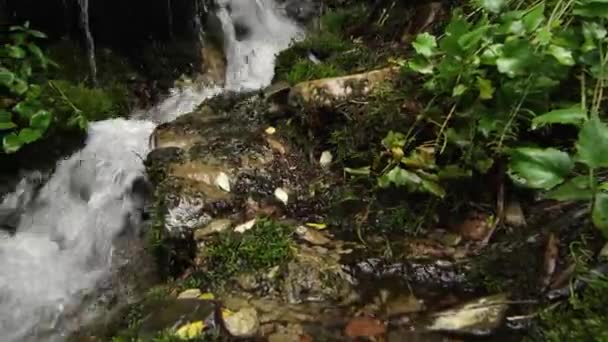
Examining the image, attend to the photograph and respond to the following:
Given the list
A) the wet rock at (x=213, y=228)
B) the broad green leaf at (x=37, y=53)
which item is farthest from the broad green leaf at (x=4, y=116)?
the wet rock at (x=213, y=228)

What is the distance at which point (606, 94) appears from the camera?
2.36 metres

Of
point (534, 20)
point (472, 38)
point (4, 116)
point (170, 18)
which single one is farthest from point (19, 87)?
point (534, 20)

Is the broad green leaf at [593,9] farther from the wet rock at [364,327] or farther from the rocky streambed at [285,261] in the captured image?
the wet rock at [364,327]

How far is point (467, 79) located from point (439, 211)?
2.11 ft

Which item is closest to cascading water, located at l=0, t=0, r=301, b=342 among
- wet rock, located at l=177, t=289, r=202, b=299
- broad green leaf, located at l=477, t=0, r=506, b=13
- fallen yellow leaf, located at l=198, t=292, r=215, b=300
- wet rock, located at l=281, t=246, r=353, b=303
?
wet rock, located at l=177, t=289, r=202, b=299

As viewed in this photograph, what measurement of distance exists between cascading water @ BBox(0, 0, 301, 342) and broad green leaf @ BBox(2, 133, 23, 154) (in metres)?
0.54

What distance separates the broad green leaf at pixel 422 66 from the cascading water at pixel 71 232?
6.70ft

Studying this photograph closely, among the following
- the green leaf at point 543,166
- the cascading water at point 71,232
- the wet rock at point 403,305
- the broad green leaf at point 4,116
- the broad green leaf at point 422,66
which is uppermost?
the green leaf at point 543,166

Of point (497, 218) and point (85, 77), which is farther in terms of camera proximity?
point (85, 77)

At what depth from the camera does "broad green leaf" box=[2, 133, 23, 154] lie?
3652 millimetres

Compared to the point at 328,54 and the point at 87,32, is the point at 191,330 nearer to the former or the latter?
the point at 328,54

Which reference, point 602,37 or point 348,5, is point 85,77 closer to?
point 348,5

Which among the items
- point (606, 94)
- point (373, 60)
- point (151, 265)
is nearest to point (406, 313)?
point (606, 94)

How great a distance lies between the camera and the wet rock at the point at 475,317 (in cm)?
201
